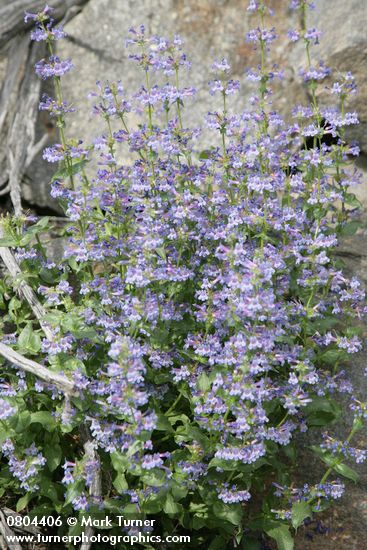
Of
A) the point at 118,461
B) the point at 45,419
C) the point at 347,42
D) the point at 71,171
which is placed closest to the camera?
the point at 118,461

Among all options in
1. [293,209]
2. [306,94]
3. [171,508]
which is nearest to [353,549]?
[171,508]

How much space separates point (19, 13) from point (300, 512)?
15.5 ft

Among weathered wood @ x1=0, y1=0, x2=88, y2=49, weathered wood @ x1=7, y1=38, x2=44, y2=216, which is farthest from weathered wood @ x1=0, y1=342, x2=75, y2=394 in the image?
weathered wood @ x1=0, y1=0, x2=88, y2=49

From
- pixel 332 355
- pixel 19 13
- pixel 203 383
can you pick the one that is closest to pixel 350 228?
pixel 332 355

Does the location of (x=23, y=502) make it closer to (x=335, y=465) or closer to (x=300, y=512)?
(x=300, y=512)

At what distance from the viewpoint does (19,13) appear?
22.5ft

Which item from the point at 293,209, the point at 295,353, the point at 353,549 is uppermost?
the point at 293,209

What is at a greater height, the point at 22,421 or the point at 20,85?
the point at 20,85

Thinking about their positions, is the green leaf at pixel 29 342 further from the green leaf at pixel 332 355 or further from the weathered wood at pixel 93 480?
the green leaf at pixel 332 355

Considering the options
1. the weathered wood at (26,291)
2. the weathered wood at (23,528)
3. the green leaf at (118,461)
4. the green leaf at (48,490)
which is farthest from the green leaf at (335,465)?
the weathered wood at (23,528)

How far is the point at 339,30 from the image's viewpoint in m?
6.23

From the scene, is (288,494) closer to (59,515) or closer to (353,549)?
(353,549)

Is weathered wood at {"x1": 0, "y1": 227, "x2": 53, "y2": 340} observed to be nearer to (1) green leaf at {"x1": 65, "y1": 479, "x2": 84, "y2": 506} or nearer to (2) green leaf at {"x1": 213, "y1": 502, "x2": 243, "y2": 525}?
(1) green leaf at {"x1": 65, "y1": 479, "x2": 84, "y2": 506}

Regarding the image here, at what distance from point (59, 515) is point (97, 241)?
1.49 metres
